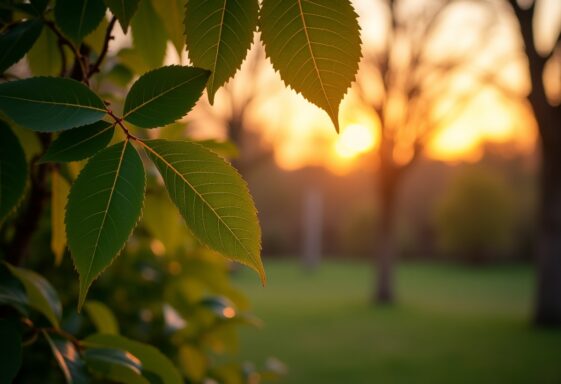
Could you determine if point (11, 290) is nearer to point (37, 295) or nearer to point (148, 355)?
point (37, 295)

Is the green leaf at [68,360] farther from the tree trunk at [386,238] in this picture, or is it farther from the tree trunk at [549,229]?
the tree trunk at [386,238]

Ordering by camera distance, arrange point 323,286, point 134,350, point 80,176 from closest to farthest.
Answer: point 80,176
point 134,350
point 323,286

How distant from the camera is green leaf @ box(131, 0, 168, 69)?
0.56 m

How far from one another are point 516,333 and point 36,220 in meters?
8.29

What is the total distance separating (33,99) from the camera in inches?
13.9

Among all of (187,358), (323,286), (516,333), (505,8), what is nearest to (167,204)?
(187,358)

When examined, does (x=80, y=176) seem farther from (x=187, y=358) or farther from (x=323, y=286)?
(x=323, y=286)

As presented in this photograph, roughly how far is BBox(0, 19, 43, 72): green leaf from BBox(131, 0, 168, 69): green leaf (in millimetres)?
118

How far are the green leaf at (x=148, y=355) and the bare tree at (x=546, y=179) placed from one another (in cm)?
793

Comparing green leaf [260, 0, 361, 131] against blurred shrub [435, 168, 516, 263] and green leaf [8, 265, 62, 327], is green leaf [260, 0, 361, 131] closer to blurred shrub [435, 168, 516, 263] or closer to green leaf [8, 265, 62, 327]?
green leaf [8, 265, 62, 327]

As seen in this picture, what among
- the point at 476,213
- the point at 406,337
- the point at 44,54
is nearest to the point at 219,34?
the point at 44,54

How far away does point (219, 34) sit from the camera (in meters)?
0.37

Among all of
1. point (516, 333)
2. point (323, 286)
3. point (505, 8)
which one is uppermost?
point (505, 8)

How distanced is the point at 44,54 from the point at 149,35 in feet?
0.42
